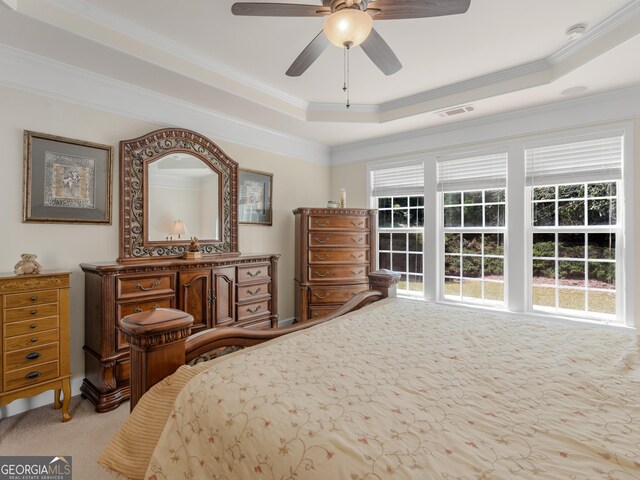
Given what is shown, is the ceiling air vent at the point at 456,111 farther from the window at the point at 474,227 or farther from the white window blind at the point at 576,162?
the white window blind at the point at 576,162

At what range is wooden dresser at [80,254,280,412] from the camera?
98.3 inches

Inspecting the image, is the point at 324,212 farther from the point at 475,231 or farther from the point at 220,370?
the point at 220,370

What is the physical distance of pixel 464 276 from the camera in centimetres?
408

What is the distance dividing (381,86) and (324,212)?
160 cm

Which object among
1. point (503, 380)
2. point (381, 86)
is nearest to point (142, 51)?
point (381, 86)

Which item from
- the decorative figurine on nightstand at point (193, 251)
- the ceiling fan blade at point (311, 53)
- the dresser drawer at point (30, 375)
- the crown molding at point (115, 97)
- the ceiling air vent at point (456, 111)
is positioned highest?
the ceiling air vent at point (456, 111)

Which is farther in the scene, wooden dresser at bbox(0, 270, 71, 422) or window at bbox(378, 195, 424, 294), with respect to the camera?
window at bbox(378, 195, 424, 294)

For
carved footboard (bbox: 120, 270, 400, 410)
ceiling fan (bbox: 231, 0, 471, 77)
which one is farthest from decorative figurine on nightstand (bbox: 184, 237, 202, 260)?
ceiling fan (bbox: 231, 0, 471, 77)

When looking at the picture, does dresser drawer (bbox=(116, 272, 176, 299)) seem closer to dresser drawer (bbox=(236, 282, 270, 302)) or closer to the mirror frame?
the mirror frame

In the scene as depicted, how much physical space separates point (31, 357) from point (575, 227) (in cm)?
482

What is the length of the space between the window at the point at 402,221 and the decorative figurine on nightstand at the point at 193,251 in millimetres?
2636

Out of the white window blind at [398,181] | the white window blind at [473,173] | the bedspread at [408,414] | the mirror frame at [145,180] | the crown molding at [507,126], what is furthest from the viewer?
the white window blind at [398,181]

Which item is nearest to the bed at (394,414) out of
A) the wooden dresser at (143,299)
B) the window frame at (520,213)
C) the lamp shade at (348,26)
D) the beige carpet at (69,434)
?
the beige carpet at (69,434)

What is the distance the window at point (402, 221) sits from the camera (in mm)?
4434
